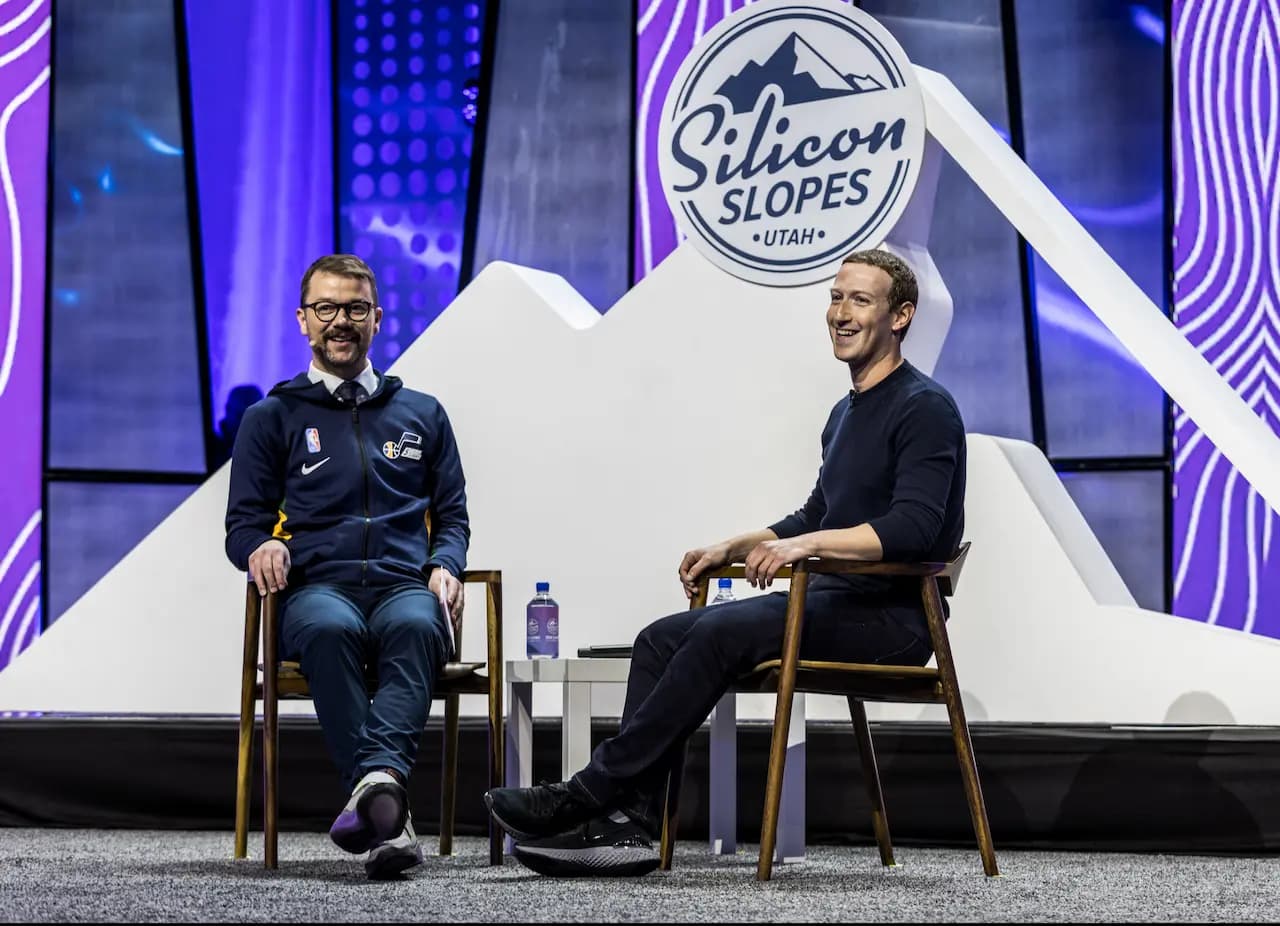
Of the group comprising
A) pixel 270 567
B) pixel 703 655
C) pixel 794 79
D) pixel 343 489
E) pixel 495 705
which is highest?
pixel 794 79

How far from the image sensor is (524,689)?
3.39 metres

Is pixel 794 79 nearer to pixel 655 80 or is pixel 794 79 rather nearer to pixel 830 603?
pixel 830 603

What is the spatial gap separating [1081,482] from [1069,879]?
3347 millimetres

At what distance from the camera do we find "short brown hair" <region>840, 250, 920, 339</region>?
2910mm

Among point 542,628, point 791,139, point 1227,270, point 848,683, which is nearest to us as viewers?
point 848,683

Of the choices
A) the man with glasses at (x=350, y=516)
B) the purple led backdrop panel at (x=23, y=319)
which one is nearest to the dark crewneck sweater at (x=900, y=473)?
the man with glasses at (x=350, y=516)

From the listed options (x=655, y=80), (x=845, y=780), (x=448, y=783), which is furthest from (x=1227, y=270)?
(x=448, y=783)

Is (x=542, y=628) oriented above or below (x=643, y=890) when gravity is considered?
above

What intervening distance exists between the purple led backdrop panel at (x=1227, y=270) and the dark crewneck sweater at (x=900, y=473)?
324 cm

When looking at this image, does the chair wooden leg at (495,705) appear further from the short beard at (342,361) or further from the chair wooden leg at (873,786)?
the chair wooden leg at (873,786)

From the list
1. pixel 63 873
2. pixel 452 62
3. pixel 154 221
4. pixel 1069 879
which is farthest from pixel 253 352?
pixel 1069 879

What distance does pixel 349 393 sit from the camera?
3.17 m

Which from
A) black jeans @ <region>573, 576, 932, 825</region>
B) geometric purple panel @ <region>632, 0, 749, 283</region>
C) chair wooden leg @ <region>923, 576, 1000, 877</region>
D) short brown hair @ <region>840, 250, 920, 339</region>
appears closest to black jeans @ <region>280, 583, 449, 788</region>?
→ black jeans @ <region>573, 576, 932, 825</region>

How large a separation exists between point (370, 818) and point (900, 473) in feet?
3.38
